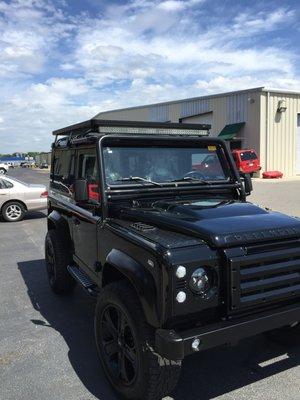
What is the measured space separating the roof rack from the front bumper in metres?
2.21

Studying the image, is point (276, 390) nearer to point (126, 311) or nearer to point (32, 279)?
point (126, 311)

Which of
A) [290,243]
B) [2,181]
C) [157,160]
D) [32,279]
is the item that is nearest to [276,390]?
[290,243]

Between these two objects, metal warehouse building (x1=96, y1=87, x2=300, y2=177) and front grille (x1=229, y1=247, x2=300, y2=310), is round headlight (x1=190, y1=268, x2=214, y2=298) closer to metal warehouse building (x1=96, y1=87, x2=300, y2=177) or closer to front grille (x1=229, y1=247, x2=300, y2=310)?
front grille (x1=229, y1=247, x2=300, y2=310)

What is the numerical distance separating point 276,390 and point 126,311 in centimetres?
135

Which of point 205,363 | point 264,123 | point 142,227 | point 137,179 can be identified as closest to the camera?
point 142,227

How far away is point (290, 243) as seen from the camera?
3.24 meters

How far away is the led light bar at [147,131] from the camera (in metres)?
4.34

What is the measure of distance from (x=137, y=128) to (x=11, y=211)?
955 centimetres

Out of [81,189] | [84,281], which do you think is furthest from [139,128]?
[84,281]

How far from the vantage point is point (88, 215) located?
4.41 metres

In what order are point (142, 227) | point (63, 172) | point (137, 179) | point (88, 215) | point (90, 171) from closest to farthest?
point (142, 227), point (137, 179), point (88, 215), point (90, 171), point (63, 172)

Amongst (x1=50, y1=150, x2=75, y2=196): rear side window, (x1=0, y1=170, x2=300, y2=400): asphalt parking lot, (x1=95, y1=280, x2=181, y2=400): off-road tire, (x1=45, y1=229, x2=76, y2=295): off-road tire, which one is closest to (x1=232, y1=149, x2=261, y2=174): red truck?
(x1=50, y1=150, x2=75, y2=196): rear side window

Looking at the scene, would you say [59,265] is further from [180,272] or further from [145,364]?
[180,272]

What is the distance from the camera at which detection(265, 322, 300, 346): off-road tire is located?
4016mm
